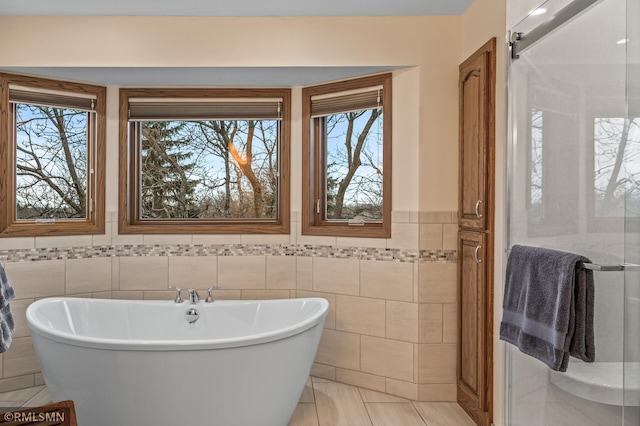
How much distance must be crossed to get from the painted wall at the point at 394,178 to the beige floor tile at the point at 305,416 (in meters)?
0.50

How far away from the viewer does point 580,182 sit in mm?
1654

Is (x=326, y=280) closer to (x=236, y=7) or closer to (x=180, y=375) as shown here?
(x=180, y=375)

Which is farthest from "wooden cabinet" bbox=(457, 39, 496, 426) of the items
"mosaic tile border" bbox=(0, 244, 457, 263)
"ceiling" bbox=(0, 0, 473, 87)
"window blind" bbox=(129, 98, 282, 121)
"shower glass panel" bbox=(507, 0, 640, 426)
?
"window blind" bbox=(129, 98, 282, 121)

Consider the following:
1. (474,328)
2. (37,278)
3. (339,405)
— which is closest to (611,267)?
(474,328)

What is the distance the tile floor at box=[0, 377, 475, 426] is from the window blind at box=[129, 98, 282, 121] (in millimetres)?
2051

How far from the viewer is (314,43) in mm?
3311

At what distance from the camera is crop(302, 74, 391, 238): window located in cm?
342

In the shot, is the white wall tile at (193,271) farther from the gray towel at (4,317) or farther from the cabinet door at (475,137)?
the cabinet door at (475,137)

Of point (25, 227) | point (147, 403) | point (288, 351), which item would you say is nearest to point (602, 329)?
point (288, 351)

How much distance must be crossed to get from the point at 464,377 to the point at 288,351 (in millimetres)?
1238

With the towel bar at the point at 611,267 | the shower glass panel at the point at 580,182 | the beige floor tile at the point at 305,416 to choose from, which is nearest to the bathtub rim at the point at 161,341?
the beige floor tile at the point at 305,416

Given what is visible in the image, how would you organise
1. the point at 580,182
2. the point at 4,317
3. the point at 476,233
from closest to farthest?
the point at 580,182, the point at 4,317, the point at 476,233

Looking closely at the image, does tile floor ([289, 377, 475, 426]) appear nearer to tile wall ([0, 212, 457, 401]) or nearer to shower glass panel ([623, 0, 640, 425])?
tile wall ([0, 212, 457, 401])

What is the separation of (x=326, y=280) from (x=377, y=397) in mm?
873
